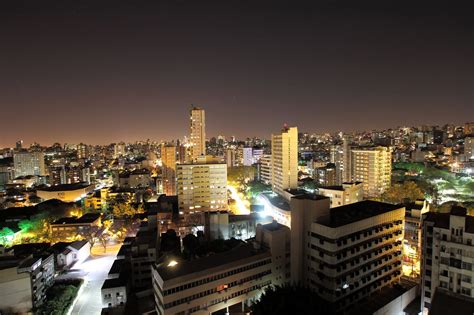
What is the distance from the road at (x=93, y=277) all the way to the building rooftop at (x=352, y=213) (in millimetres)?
13316

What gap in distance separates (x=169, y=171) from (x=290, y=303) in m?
39.6

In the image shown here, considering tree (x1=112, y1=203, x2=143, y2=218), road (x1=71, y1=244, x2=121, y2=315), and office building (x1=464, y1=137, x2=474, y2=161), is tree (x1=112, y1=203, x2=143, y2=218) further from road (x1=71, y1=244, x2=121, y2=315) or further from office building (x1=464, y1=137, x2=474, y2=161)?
office building (x1=464, y1=137, x2=474, y2=161)

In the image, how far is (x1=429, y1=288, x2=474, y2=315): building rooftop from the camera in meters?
10.4

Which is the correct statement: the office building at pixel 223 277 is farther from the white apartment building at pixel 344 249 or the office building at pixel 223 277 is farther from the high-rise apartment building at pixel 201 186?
the high-rise apartment building at pixel 201 186

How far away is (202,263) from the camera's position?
14.4 m

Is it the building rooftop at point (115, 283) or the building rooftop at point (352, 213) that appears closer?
the building rooftop at point (352, 213)

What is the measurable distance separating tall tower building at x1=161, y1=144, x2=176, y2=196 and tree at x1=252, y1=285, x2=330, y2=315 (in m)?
36.4

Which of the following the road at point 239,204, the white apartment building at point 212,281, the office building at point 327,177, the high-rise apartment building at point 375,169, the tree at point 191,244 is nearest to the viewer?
the white apartment building at point 212,281

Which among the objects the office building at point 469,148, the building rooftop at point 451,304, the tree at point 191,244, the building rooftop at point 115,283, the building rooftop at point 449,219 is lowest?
the building rooftop at point 115,283

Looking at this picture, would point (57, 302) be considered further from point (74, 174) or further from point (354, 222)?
point (74, 174)

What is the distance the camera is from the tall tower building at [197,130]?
44.0 metres

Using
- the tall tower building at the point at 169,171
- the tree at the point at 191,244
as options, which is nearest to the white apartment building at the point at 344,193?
the tree at the point at 191,244

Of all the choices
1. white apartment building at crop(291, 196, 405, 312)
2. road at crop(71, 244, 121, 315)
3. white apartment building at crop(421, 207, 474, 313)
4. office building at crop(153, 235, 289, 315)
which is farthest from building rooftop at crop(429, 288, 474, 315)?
road at crop(71, 244, 121, 315)

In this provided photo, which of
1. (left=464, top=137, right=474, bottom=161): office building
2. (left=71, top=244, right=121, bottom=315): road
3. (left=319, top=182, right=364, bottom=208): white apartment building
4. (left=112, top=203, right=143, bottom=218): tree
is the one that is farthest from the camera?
(left=464, top=137, right=474, bottom=161): office building
